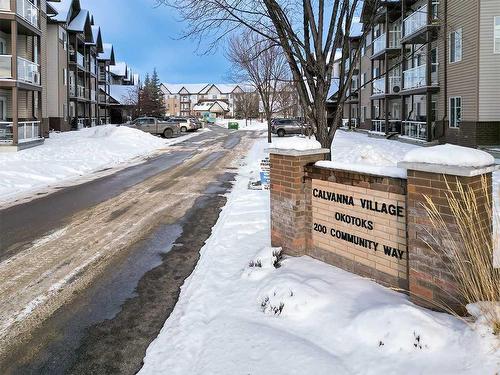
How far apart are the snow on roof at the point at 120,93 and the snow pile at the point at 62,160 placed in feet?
125

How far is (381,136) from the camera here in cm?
3656

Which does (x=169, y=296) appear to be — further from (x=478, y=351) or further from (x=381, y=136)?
(x=381, y=136)

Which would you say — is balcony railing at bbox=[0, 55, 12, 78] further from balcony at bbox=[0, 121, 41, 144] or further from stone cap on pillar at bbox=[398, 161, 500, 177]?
stone cap on pillar at bbox=[398, 161, 500, 177]

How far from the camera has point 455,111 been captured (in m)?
24.3

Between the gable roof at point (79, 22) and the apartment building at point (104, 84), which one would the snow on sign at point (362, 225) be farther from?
the apartment building at point (104, 84)

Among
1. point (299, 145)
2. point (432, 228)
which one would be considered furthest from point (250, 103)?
point (432, 228)

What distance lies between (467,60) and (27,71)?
22.4 meters

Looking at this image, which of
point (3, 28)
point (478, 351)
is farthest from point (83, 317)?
point (3, 28)

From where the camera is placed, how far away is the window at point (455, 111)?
2367 cm

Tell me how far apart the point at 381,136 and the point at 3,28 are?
26.2m

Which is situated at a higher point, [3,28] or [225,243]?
[3,28]

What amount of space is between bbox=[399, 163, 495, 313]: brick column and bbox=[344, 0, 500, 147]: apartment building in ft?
32.5

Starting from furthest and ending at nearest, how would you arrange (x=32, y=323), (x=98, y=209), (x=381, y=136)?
(x=381, y=136) < (x=98, y=209) < (x=32, y=323)

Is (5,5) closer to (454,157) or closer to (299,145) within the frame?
(299,145)
